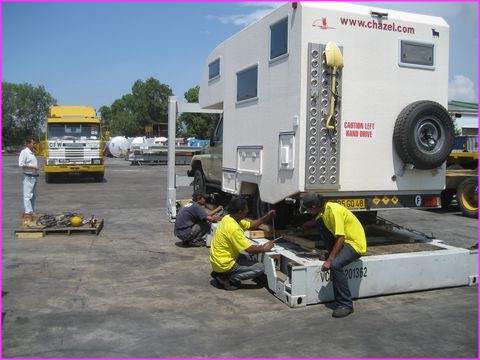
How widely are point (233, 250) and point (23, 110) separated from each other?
300 feet

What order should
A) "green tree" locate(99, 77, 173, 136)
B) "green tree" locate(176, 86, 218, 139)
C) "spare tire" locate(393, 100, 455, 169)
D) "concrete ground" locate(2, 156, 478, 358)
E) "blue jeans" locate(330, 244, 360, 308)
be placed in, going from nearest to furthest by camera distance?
1. "concrete ground" locate(2, 156, 478, 358)
2. "blue jeans" locate(330, 244, 360, 308)
3. "spare tire" locate(393, 100, 455, 169)
4. "green tree" locate(176, 86, 218, 139)
5. "green tree" locate(99, 77, 173, 136)

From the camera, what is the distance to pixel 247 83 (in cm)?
759

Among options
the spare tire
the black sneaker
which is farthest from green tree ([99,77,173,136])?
the spare tire

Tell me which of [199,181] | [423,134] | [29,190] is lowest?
[29,190]

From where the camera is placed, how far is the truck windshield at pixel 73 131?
2094cm

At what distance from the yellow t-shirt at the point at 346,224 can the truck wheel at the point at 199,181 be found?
593 cm

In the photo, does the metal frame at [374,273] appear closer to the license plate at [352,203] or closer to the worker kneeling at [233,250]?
the worker kneeling at [233,250]

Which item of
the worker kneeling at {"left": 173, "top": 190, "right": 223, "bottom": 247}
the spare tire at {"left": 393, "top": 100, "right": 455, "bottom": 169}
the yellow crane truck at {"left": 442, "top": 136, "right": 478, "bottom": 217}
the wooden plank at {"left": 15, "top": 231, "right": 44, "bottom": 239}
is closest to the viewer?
the spare tire at {"left": 393, "top": 100, "right": 455, "bottom": 169}

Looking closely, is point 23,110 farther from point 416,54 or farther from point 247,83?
point 416,54

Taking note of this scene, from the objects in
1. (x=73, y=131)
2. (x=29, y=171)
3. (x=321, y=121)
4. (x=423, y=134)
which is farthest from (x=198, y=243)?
(x=73, y=131)

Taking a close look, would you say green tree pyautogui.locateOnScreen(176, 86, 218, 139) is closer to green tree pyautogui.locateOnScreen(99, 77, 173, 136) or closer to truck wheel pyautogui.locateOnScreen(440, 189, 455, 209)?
green tree pyautogui.locateOnScreen(99, 77, 173, 136)

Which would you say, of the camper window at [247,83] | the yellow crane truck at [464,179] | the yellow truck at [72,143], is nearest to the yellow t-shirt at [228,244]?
the camper window at [247,83]

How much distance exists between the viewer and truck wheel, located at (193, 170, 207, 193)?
1120cm

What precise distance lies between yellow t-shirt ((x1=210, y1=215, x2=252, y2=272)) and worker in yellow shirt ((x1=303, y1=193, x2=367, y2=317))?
0.99m
